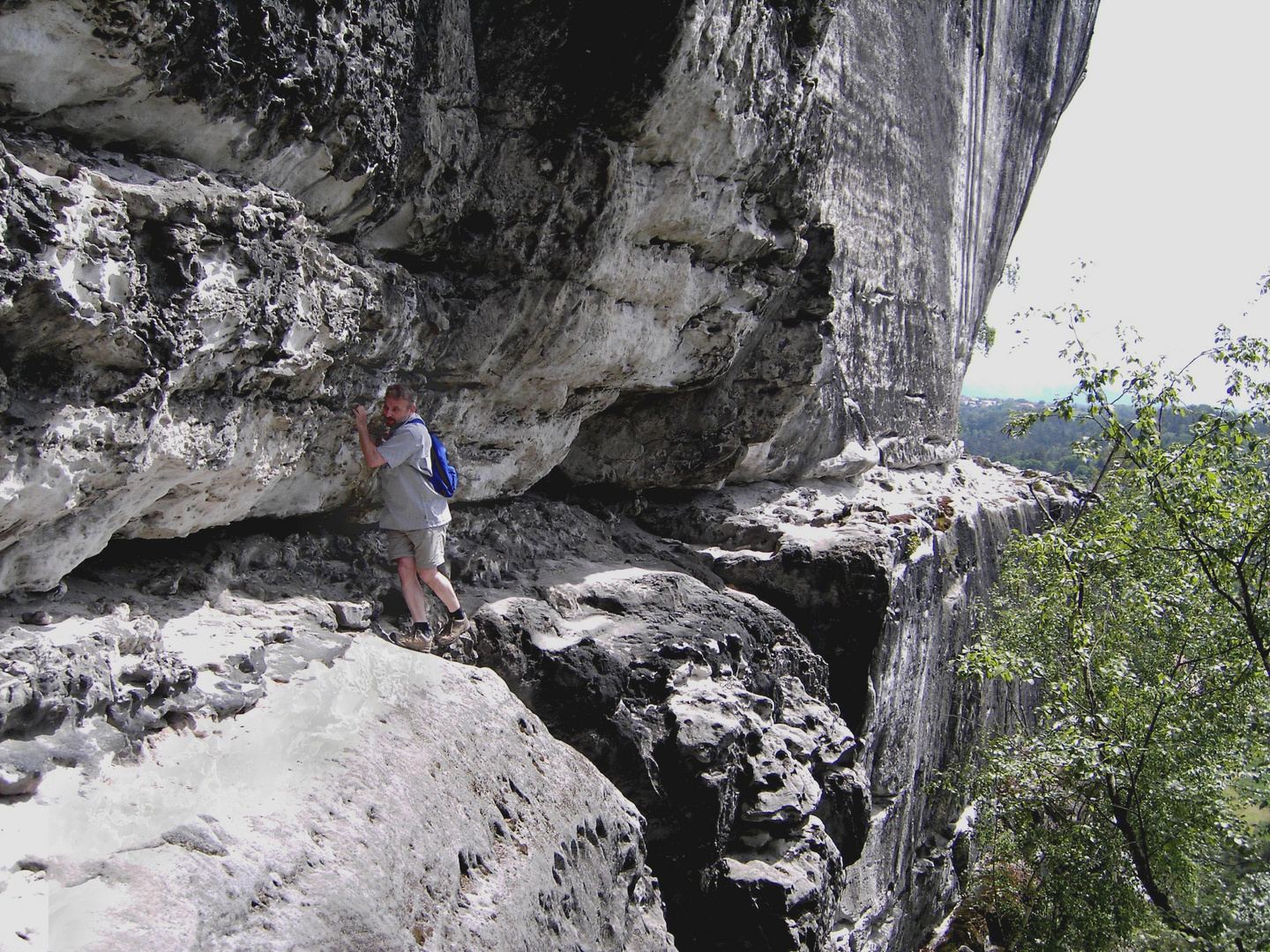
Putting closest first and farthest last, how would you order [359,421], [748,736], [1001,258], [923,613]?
1. [359,421]
2. [748,736]
3. [923,613]
4. [1001,258]

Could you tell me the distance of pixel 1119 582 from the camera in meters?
8.77

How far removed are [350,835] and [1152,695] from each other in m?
7.24

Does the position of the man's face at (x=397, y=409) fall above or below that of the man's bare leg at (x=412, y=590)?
above

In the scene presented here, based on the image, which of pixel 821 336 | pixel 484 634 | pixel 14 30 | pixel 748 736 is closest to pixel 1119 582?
pixel 821 336

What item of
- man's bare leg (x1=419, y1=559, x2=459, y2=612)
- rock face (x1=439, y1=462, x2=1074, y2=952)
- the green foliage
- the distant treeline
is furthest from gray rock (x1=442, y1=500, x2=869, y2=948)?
the distant treeline

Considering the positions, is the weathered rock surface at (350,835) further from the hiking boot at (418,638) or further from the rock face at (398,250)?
the rock face at (398,250)

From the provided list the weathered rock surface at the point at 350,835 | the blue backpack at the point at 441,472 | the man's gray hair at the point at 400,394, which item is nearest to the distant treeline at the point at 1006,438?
the blue backpack at the point at 441,472

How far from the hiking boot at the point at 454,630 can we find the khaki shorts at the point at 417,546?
0.29m

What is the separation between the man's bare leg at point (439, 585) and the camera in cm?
412

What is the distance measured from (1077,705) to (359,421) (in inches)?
268

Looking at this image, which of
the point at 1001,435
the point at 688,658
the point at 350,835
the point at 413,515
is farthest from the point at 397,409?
the point at 1001,435

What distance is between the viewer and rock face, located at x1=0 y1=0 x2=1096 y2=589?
101 inches

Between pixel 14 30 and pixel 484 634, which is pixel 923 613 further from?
pixel 14 30

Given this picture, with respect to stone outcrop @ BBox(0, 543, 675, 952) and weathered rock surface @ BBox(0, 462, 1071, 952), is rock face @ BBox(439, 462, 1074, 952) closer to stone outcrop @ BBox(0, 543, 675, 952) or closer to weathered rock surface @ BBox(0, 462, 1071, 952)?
weathered rock surface @ BBox(0, 462, 1071, 952)
